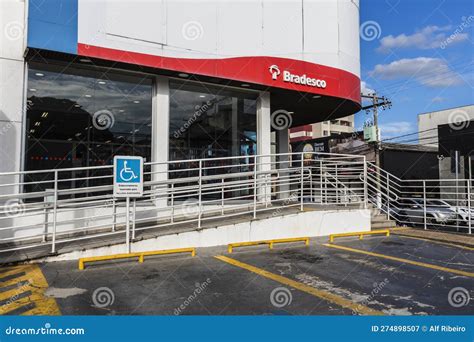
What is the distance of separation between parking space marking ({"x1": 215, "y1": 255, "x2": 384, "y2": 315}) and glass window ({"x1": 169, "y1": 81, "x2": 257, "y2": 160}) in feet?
14.3

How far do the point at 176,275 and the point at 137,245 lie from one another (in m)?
1.58

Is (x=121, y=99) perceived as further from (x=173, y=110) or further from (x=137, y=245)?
(x=137, y=245)

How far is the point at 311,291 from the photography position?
5.02 meters
